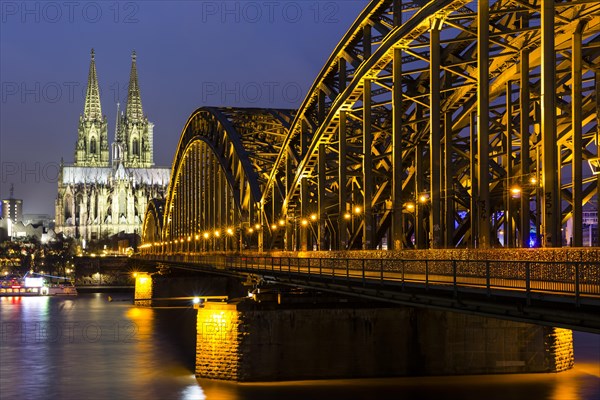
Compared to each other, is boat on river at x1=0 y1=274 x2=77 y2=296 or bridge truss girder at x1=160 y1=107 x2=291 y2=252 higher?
bridge truss girder at x1=160 y1=107 x2=291 y2=252

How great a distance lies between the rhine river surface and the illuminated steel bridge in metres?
6.65

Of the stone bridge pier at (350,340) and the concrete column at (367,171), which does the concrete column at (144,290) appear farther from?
the stone bridge pier at (350,340)

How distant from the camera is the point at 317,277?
159 feet

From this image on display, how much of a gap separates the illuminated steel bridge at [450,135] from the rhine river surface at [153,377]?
21.8ft

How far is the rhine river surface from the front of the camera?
51.2m

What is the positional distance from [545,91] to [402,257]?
448 inches

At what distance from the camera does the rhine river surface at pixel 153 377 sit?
51.2m

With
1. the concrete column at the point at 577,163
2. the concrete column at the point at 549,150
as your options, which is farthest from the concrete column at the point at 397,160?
the concrete column at the point at 549,150

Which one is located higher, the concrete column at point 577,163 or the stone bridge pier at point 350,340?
the concrete column at point 577,163

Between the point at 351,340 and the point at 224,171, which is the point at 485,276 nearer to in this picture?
the point at 351,340

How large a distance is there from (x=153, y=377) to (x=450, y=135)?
23.0 m

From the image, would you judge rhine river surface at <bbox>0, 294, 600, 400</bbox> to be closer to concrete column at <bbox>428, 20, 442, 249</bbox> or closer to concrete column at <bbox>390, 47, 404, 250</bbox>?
concrete column at <bbox>390, 47, 404, 250</bbox>

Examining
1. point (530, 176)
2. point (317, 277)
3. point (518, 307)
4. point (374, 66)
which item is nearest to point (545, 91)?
point (530, 176)

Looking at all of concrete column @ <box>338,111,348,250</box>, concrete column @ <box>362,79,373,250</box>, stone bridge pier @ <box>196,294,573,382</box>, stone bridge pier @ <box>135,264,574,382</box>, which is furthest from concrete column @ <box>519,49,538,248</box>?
concrete column @ <box>338,111,348,250</box>
